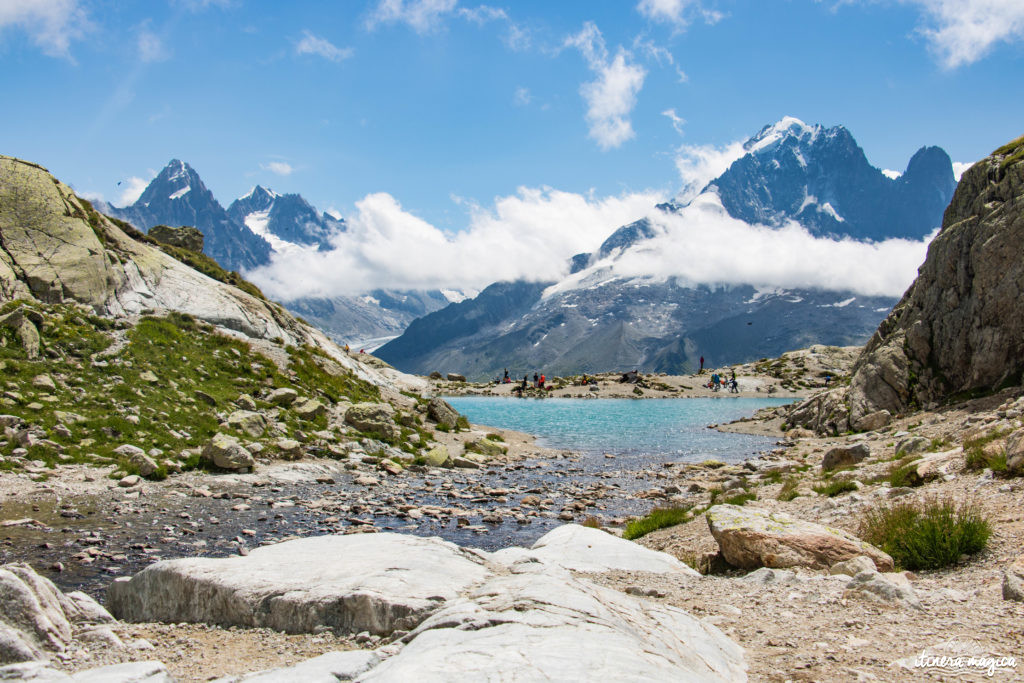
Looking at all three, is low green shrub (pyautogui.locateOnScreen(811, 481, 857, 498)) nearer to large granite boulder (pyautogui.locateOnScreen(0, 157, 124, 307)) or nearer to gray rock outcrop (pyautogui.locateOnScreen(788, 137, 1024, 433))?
gray rock outcrop (pyautogui.locateOnScreen(788, 137, 1024, 433))

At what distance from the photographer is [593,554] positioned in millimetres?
13336

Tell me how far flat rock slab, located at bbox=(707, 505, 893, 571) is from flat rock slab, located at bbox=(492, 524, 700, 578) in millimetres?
1113

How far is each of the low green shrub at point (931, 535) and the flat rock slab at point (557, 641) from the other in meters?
5.57

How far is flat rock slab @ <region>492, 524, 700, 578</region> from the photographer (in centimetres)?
1241

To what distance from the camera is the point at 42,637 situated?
22.8 ft

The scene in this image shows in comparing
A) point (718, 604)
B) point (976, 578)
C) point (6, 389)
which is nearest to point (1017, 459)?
point (976, 578)

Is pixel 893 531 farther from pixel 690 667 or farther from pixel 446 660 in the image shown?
pixel 446 660

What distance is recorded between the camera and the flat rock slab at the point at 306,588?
316 inches

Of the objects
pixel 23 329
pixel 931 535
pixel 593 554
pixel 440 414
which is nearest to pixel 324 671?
pixel 593 554

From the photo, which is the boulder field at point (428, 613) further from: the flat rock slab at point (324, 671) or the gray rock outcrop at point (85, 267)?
the gray rock outcrop at point (85, 267)

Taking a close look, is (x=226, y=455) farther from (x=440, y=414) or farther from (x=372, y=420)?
(x=440, y=414)

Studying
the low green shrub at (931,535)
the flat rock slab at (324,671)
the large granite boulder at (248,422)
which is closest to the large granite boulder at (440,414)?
the large granite boulder at (248,422)

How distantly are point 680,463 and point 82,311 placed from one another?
1385 inches

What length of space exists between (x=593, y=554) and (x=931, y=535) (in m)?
6.83
